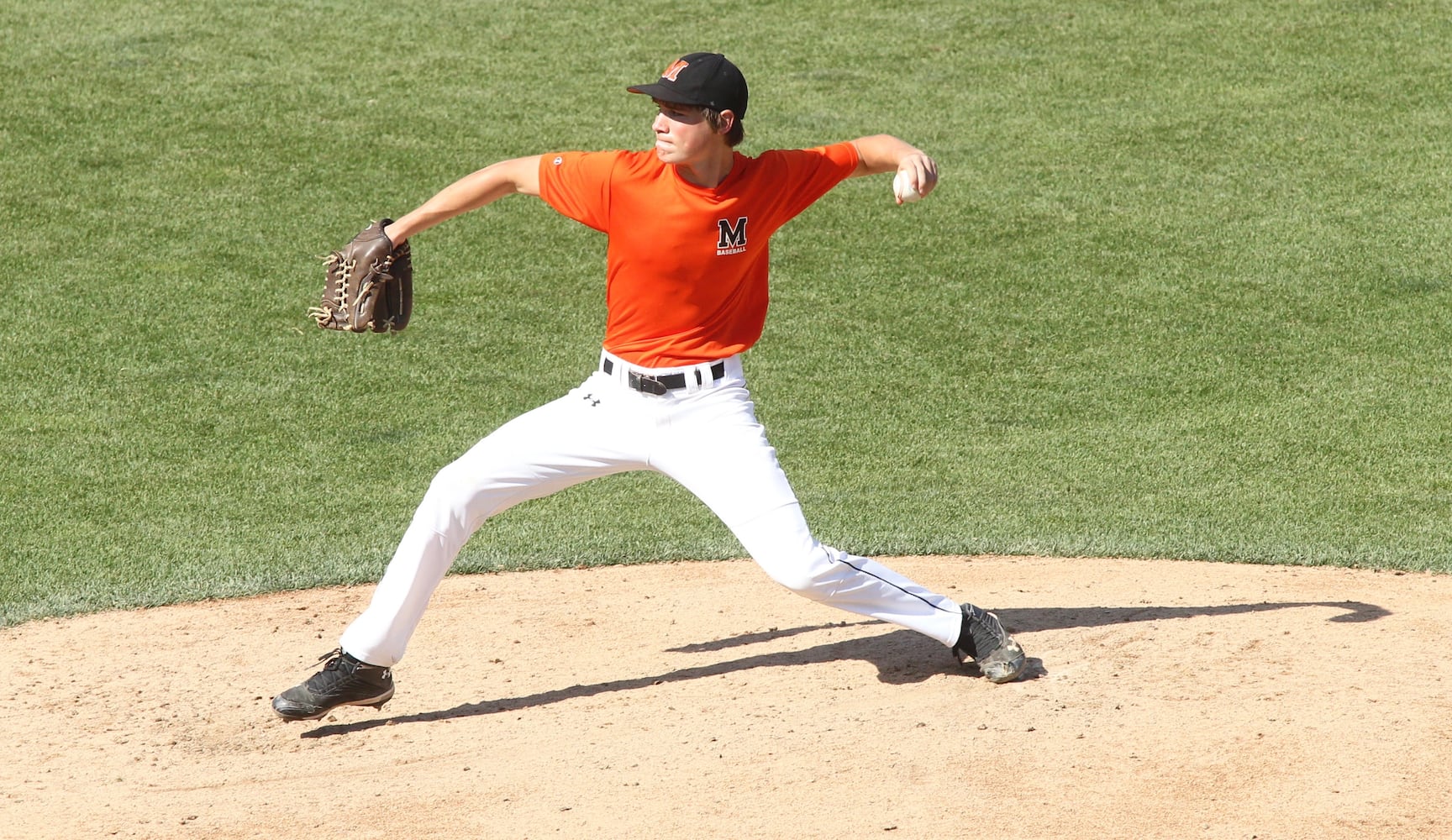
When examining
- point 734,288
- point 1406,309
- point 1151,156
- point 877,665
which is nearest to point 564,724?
point 877,665

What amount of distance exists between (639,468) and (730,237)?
2.36 feet

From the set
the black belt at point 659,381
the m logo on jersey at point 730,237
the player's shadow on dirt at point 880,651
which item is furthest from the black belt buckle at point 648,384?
the player's shadow on dirt at point 880,651

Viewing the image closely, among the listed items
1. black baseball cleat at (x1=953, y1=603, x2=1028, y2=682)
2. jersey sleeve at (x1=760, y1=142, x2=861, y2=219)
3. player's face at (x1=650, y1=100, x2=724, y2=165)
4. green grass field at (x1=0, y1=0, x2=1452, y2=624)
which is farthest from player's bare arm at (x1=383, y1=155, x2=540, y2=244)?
green grass field at (x1=0, y1=0, x2=1452, y2=624)

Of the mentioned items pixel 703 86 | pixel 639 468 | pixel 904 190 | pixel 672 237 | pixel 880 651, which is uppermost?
pixel 703 86

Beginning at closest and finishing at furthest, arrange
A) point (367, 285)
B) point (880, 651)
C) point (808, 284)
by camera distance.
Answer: point (367, 285)
point (880, 651)
point (808, 284)

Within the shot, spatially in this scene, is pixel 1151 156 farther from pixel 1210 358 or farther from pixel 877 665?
pixel 877 665

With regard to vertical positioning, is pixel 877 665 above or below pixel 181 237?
below

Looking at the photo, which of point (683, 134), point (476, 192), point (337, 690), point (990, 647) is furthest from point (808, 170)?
point (337, 690)

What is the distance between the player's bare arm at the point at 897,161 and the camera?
447 centimetres

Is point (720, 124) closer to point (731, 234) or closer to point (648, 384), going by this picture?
point (731, 234)

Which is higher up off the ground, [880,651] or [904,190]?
[904,190]

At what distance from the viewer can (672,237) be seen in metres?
4.58

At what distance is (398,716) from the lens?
16.4 ft

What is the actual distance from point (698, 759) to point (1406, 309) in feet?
21.3
